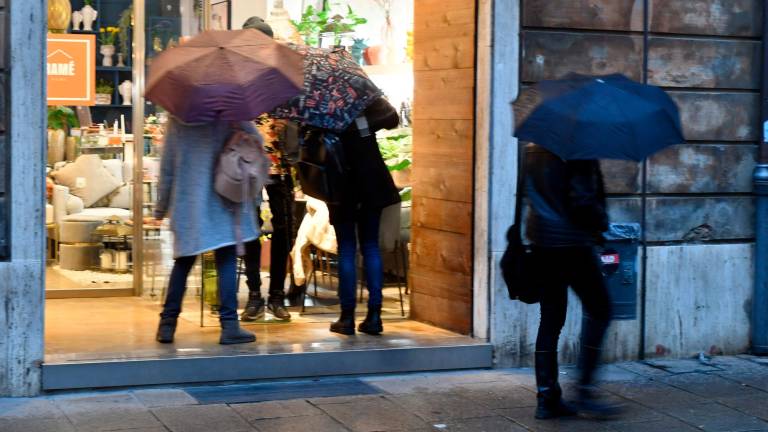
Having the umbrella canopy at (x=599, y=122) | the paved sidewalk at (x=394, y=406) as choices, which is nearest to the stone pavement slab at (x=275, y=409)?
the paved sidewalk at (x=394, y=406)

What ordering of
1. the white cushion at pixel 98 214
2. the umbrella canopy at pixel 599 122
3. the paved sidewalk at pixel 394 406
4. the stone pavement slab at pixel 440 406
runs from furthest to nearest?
the white cushion at pixel 98 214, the stone pavement slab at pixel 440 406, the paved sidewalk at pixel 394 406, the umbrella canopy at pixel 599 122

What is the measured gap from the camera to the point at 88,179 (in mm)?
9047

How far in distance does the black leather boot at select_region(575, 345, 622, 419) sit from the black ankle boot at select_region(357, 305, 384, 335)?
6.40ft

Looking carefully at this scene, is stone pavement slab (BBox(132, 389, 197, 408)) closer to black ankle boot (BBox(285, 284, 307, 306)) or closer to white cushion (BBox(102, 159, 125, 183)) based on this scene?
black ankle boot (BBox(285, 284, 307, 306))

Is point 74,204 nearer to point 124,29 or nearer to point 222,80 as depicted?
point 124,29

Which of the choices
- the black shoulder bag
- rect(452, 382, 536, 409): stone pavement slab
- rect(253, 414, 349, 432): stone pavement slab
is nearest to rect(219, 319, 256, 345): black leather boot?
rect(253, 414, 349, 432): stone pavement slab

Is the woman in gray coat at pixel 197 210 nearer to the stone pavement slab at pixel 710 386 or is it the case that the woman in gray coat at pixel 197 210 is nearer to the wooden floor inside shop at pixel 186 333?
the wooden floor inside shop at pixel 186 333

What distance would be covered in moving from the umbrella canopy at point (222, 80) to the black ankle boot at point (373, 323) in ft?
5.46

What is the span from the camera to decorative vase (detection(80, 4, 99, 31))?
29.1ft

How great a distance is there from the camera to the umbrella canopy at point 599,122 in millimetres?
5750

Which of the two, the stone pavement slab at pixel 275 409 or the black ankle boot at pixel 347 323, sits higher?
the black ankle boot at pixel 347 323

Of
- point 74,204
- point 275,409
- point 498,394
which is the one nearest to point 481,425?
point 498,394

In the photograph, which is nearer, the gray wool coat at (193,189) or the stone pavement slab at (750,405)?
the stone pavement slab at (750,405)

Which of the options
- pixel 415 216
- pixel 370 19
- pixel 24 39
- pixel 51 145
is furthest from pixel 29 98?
pixel 370 19
